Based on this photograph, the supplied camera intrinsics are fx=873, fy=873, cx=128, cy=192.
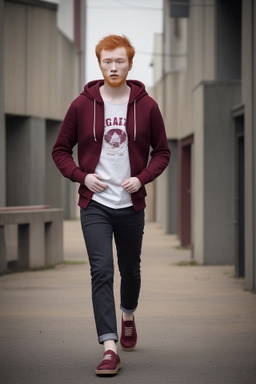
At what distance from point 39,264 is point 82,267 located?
34.4 inches

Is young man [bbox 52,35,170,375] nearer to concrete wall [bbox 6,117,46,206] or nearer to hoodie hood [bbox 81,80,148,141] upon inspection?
hoodie hood [bbox 81,80,148,141]

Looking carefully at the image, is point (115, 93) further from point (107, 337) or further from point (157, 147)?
point (107, 337)

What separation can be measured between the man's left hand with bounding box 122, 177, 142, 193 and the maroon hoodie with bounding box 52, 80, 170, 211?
0.05m

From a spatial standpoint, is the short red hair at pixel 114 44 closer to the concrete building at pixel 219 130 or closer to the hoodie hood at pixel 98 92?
the hoodie hood at pixel 98 92

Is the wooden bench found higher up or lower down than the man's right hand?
lower down

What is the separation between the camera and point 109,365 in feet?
17.0

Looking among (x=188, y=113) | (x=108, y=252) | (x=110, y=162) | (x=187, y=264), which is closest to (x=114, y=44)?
(x=110, y=162)

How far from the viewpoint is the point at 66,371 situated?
5.33m

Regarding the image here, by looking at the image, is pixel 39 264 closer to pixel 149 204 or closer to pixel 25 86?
pixel 25 86

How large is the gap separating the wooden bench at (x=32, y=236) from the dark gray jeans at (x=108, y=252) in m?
6.96

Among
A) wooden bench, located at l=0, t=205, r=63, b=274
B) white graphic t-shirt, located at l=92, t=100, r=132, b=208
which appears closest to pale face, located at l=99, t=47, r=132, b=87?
white graphic t-shirt, located at l=92, t=100, r=132, b=208

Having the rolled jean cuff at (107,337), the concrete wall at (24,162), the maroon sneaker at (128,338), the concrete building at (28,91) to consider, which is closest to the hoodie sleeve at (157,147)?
the rolled jean cuff at (107,337)

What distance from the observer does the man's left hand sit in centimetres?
531

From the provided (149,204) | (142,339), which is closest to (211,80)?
(142,339)
